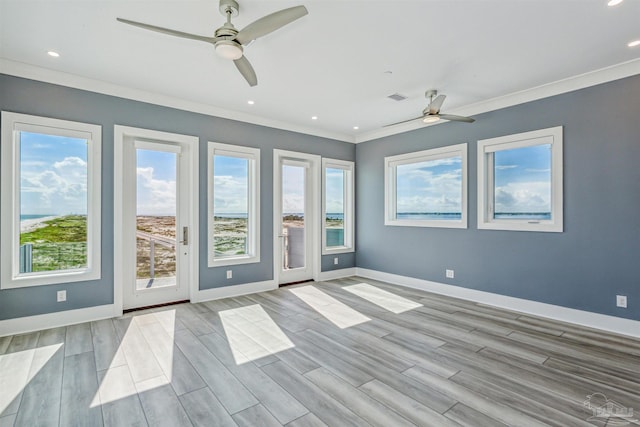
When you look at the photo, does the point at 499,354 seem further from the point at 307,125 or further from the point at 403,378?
the point at 307,125

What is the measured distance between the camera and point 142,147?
4371 millimetres

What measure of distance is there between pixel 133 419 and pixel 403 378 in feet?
6.55

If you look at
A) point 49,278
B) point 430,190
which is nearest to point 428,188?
point 430,190

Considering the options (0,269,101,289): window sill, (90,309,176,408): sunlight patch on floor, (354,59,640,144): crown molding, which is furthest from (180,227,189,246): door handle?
(354,59,640,144): crown molding

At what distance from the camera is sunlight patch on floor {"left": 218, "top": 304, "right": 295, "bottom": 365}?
3.07 metres

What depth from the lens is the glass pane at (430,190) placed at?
5.16 metres

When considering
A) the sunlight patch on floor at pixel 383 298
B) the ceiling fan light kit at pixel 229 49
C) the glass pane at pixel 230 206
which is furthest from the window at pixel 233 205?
the ceiling fan light kit at pixel 229 49

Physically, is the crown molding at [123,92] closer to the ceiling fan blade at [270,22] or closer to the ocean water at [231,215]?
the ocean water at [231,215]

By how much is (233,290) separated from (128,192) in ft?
6.97

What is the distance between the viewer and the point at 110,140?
4.03m

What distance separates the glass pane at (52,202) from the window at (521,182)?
18.0 feet

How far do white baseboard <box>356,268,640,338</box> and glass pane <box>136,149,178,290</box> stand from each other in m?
3.93

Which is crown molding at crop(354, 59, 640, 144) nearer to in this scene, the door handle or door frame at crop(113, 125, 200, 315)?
door frame at crop(113, 125, 200, 315)

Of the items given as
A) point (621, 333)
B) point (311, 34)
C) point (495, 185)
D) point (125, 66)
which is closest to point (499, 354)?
point (621, 333)
